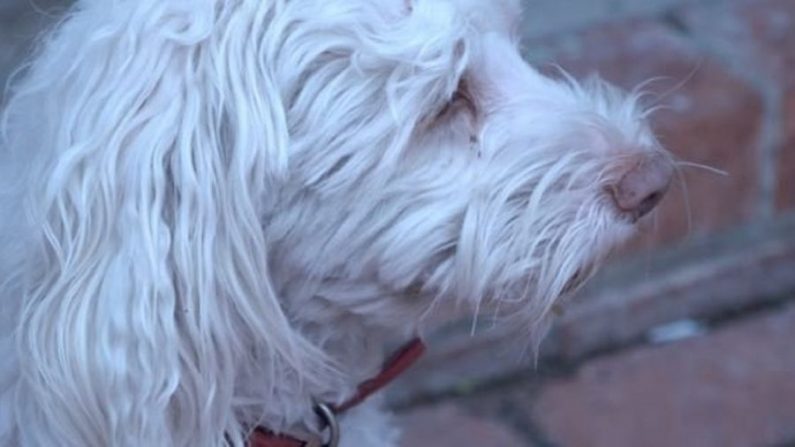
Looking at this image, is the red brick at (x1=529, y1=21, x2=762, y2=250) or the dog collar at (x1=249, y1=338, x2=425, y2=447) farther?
the red brick at (x1=529, y1=21, x2=762, y2=250)

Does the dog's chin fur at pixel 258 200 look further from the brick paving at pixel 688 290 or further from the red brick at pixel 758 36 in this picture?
the red brick at pixel 758 36

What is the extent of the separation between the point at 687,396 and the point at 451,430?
44cm

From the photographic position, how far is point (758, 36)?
3.83 metres

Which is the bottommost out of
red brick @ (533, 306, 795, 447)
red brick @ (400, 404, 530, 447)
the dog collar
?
red brick @ (533, 306, 795, 447)

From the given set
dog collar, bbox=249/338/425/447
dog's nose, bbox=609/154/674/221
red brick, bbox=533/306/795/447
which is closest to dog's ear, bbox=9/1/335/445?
dog collar, bbox=249/338/425/447

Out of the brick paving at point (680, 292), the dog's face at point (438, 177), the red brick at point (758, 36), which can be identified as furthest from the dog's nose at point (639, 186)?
the red brick at point (758, 36)

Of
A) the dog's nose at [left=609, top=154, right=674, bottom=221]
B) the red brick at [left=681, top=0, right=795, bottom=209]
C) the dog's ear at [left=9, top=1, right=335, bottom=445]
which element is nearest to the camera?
the dog's ear at [left=9, top=1, right=335, bottom=445]

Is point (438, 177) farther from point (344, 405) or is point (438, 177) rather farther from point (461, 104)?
point (344, 405)

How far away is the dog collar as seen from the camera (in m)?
2.43

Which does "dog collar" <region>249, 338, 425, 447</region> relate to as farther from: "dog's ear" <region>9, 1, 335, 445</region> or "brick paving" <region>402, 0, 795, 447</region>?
"brick paving" <region>402, 0, 795, 447</region>

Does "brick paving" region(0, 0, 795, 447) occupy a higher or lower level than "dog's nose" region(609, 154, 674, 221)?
lower

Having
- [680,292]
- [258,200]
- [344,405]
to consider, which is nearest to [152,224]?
[258,200]

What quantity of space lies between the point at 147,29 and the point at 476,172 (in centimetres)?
42

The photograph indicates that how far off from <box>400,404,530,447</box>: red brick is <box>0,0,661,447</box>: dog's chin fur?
1.19m
